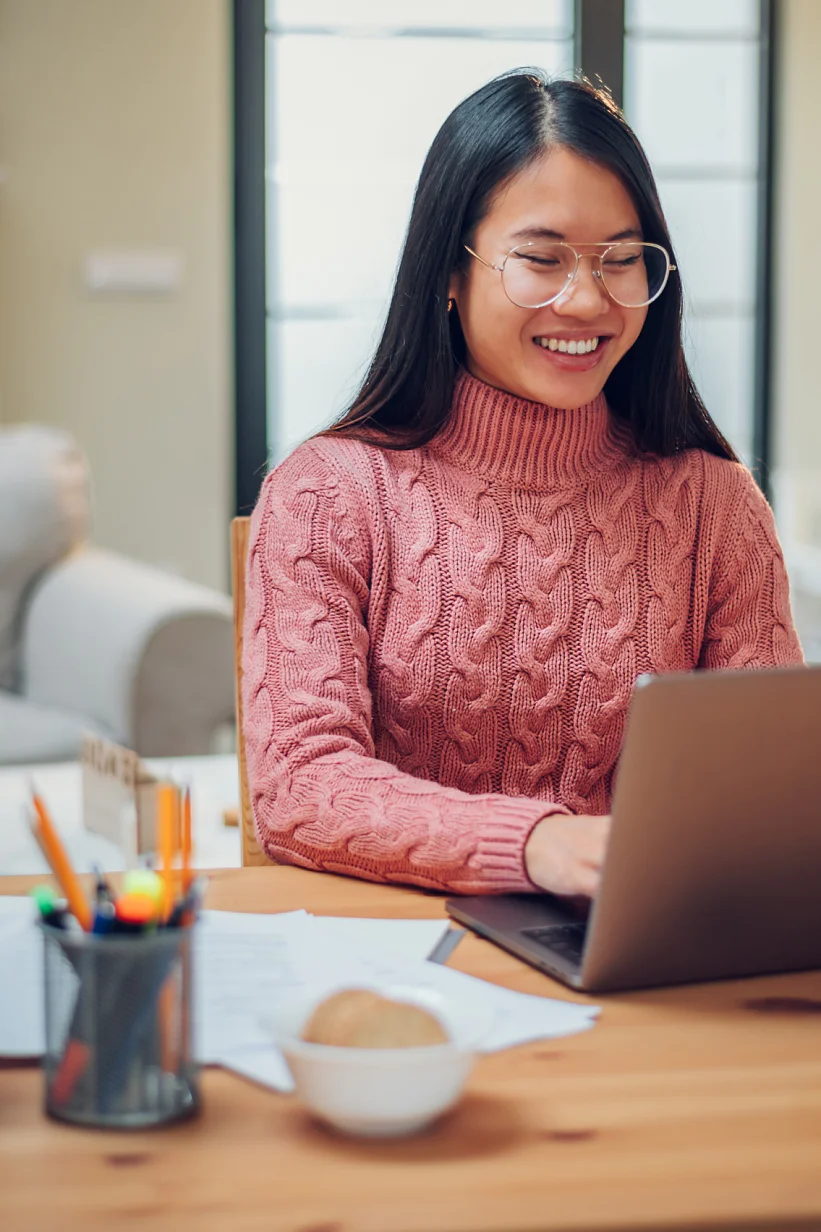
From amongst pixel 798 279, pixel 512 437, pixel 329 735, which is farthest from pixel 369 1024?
pixel 798 279

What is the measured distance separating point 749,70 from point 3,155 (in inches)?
87.9

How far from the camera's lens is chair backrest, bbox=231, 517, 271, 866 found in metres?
1.32

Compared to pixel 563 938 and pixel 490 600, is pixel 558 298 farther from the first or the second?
pixel 563 938

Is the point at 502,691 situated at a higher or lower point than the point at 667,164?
lower

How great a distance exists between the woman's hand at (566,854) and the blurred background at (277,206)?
3088 millimetres

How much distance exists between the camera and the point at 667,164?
463cm

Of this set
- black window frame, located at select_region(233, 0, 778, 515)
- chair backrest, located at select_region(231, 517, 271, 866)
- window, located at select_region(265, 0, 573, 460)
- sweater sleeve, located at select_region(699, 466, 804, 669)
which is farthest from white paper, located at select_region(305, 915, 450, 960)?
window, located at select_region(265, 0, 573, 460)

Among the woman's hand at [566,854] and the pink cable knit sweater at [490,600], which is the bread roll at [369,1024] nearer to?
the woman's hand at [566,854]

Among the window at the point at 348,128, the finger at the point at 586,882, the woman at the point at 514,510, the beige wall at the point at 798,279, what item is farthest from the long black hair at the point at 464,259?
the beige wall at the point at 798,279

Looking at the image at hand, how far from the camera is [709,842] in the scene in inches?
31.0

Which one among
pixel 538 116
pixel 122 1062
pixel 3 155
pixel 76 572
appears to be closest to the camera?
pixel 122 1062

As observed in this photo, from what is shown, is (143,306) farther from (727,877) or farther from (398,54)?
(727,877)

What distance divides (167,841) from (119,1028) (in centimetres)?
8

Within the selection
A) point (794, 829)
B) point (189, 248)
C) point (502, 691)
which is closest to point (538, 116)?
point (502, 691)
